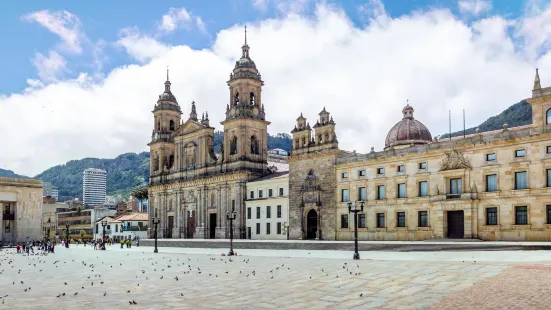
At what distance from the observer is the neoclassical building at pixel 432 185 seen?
41.4 metres

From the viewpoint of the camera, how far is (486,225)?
43750 millimetres

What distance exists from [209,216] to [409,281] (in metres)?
58.9

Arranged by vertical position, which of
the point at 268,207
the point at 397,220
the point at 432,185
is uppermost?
the point at 432,185

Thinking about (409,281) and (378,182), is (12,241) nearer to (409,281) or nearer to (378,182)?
(378,182)

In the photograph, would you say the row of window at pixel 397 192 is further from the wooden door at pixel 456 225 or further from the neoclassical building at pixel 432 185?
the wooden door at pixel 456 225

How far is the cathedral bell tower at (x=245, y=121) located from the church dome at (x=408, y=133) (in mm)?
17905

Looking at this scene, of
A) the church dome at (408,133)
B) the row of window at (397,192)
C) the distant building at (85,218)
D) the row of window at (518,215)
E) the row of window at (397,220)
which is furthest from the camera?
the distant building at (85,218)

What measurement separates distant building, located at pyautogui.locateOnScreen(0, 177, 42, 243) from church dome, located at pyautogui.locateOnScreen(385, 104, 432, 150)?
49.7m

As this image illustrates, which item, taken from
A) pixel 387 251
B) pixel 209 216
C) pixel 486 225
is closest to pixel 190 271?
→ pixel 387 251

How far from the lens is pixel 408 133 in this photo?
63.1 meters

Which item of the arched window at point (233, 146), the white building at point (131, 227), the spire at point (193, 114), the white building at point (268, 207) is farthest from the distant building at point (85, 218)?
the white building at point (268, 207)

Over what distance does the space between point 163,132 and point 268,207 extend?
3010cm

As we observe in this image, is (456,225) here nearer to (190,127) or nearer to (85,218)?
(190,127)

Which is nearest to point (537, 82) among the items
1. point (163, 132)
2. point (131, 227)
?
point (163, 132)
